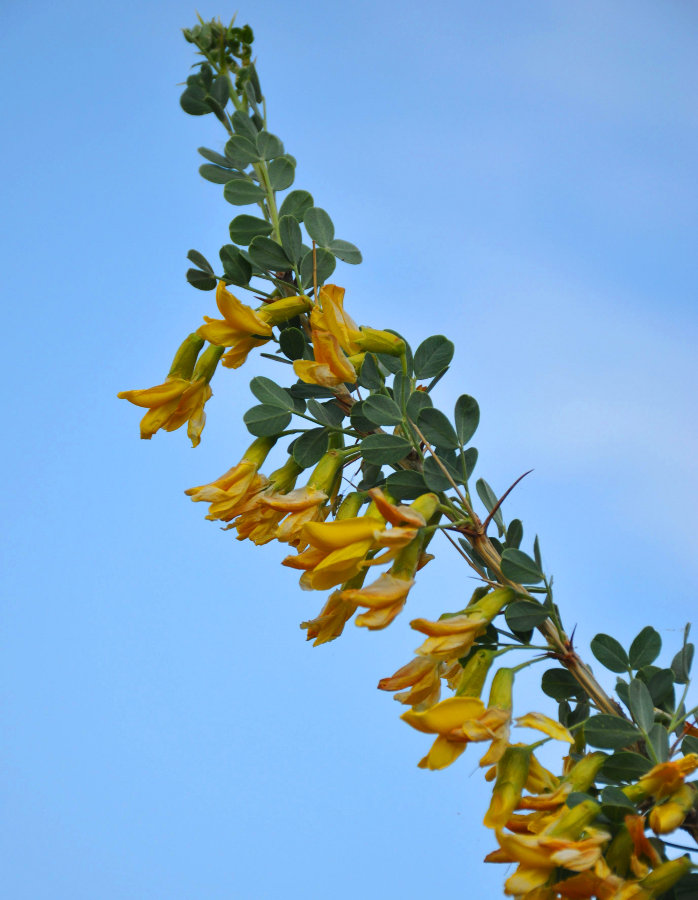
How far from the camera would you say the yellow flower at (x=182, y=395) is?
0.96 m

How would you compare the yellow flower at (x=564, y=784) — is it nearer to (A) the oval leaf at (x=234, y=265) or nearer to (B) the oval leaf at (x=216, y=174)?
(A) the oval leaf at (x=234, y=265)

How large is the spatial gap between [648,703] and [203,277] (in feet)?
2.36

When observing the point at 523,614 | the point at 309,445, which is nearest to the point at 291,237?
the point at 309,445

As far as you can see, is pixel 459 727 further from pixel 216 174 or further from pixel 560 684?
pixel 216 174

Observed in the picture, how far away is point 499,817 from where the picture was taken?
2.33ft

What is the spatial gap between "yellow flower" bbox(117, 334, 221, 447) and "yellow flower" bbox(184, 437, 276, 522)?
10 centimetres

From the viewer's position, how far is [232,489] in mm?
900

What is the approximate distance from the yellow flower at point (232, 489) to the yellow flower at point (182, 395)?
4.0 inches

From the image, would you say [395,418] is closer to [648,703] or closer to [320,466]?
[320,466]

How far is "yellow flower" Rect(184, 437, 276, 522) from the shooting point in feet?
2.90

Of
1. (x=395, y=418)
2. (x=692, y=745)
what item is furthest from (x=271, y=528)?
(x=692, y=745)

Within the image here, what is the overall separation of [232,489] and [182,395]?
0.15 metres

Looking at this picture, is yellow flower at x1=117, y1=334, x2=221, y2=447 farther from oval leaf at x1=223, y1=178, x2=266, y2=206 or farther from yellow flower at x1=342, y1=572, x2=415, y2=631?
yellow flower at x1=342, y1=572, x2=415, y2=631

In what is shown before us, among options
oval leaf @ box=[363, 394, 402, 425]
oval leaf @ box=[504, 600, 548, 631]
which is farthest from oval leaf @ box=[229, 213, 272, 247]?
oval leaf @ box=[504, 600, 548, 631]
